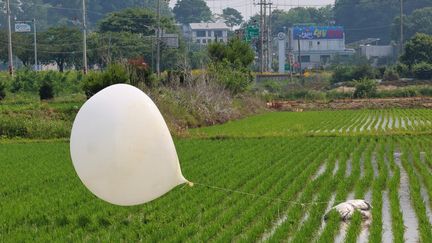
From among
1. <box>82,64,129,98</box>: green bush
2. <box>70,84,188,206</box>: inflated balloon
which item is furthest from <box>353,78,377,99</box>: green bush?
<box>70,84,188,206</box>: inflated balloon

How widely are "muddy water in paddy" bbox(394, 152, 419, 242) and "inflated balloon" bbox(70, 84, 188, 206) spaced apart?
119 inches

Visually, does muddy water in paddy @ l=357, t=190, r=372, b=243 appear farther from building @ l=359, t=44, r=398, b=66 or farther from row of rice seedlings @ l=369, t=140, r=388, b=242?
building @ l=359, t=44, r=398, b=66

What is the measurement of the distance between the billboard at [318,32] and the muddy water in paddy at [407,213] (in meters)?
94.2

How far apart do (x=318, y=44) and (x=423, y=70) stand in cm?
4641

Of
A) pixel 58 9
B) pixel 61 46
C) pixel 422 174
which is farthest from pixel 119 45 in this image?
pixel 58 9

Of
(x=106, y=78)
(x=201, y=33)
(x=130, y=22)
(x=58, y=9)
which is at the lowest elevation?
(x=106, y=78)

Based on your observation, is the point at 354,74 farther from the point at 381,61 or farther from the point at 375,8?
the point at 375,8

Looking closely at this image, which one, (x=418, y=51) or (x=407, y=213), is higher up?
(x=418, y=51)

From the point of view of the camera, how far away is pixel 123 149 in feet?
24.6

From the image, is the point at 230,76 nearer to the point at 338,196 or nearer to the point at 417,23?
the point at 338,196

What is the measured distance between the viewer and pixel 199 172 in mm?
14531

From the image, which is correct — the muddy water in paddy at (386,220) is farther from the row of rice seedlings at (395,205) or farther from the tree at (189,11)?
the tree at (189,11)

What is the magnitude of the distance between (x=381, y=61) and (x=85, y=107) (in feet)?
335

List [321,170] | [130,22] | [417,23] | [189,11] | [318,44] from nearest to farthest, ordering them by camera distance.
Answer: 1. [321,170]
2. [130,22]
3. [417,23]
4. [318,44]
5. [189,11]
